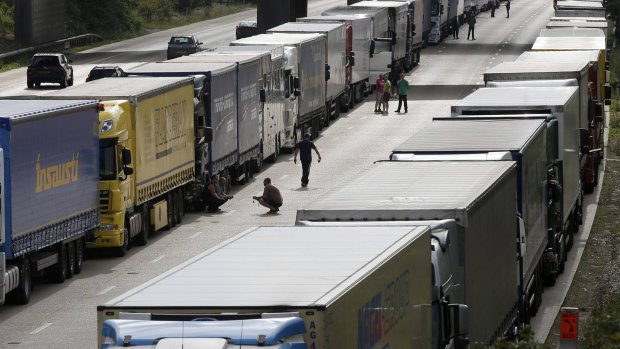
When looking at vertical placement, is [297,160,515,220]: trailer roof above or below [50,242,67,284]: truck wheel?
above

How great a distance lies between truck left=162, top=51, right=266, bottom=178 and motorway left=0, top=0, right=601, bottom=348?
0.49 metres

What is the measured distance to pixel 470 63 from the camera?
79188 millimetres

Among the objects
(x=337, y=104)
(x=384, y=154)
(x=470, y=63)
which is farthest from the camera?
(x=470, y=63)

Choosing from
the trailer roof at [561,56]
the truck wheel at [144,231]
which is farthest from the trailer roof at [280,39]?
the truck wheel at [144,231]

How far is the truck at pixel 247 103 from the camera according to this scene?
129 feet

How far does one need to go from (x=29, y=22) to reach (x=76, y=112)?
179 feet

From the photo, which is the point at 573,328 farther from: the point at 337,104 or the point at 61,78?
the point at 61,78

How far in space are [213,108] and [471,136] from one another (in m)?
15.0

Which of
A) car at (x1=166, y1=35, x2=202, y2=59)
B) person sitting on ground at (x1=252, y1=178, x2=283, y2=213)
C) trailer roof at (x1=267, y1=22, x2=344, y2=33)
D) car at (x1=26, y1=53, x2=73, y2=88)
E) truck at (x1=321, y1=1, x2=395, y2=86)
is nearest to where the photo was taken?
person sitting on ground at (x1=252, y1=178, x2=283, y2=213)

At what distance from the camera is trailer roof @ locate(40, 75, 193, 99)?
100 ft

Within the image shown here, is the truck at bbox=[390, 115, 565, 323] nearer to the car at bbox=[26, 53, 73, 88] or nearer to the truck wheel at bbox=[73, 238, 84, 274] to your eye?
the truck wheel at bbox=[73, 238, 84, 274]

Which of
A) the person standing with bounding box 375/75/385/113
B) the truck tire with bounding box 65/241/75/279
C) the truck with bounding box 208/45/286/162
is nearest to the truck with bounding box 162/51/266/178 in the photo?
the truck with bounding box 208/45/286/162

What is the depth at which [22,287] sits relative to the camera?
987 inches

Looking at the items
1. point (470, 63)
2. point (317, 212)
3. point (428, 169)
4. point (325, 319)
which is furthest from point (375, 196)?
point (470, 63)
